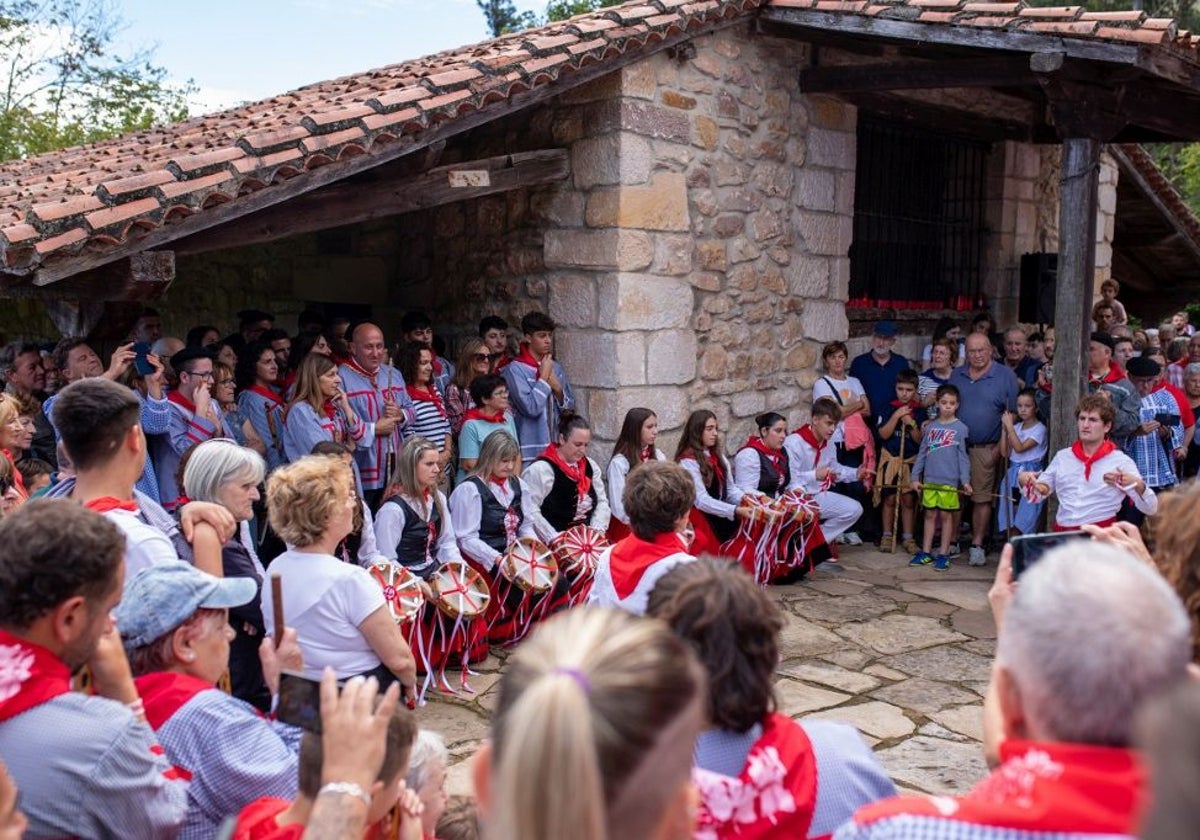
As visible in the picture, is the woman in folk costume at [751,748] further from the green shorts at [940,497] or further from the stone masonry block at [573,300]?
the green shorts at [940,497]

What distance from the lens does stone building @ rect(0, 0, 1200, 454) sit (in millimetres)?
4945

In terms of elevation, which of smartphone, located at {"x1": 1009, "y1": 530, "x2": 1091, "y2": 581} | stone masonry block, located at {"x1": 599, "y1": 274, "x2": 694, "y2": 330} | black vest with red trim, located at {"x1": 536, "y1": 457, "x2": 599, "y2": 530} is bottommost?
black vest with red trim, located at {"x1": 536, "y1": 457, "x2": 599, "y2": 530}

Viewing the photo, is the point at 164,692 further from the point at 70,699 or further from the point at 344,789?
the point at 344,789

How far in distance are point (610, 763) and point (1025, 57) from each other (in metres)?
6.48

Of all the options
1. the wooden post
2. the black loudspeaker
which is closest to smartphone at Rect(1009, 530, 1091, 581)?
the wooden post

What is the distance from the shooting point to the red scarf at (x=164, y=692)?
2.20 meters

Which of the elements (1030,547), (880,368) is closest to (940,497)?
(880,368)

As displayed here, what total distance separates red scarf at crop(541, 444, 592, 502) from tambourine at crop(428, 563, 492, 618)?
0.98m

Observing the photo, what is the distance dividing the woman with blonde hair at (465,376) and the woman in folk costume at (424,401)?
0.44ft

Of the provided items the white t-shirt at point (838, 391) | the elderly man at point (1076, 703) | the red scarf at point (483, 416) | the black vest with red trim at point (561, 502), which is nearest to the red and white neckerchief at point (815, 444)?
the white t-shirt at point (838, 391)

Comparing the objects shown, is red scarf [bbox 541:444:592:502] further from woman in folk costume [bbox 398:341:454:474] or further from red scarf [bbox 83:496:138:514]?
red scarf [bbox 83:496:138:514]

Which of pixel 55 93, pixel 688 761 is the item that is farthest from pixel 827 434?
pixel 55 93

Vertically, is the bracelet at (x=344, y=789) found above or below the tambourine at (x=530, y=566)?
above

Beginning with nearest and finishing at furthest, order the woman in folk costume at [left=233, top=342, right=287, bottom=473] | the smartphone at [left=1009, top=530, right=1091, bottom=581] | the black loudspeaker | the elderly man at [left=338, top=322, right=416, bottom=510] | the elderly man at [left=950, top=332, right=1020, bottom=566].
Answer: the smartphone at [left=1009, top=530, right=1091, bottom=581] → the woman in folk costume at [left=233, top=342, right=287, bottom=473] → the elderly man at [left=338, top=322, right=416, bottom=510] → the elderly man at [left=950, top=332, right=1020, bottom=566] → the black loudspeaker
